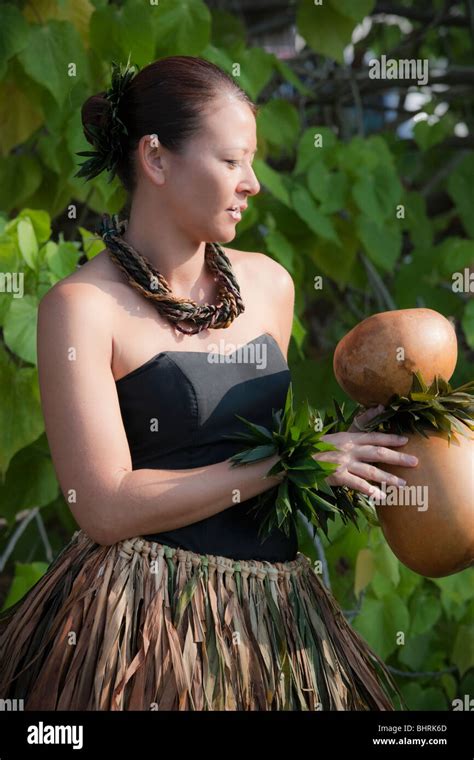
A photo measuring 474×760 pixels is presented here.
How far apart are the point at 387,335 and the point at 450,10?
238 cm

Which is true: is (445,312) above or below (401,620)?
above

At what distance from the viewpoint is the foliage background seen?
249 cm

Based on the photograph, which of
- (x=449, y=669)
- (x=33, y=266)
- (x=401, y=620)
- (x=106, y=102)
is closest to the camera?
(x=106, y=102)

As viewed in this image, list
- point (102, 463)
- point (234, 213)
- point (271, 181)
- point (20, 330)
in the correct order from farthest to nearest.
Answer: point (271, 181)
point (20, 330)
point (234, 213)
point (102, 463)

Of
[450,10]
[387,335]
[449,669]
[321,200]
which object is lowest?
[449,669]

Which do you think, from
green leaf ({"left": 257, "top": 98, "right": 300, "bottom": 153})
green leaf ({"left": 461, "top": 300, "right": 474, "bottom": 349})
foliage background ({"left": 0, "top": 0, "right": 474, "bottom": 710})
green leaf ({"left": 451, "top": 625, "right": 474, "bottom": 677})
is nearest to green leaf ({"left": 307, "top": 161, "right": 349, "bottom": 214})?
foliage background ({"left": 0, "top": 0, "right": 474, "bottom": 710})

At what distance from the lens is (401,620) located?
2.76 m

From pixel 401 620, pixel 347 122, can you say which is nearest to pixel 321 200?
pixel 347 122

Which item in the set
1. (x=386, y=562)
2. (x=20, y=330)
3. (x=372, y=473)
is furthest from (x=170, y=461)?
(x=386, y=562)

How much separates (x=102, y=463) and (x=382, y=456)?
1.21 ft

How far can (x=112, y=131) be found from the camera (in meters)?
1.69

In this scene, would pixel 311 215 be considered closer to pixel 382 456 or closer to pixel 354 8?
pixel 354 8

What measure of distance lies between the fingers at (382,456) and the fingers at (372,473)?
0.5 inches
